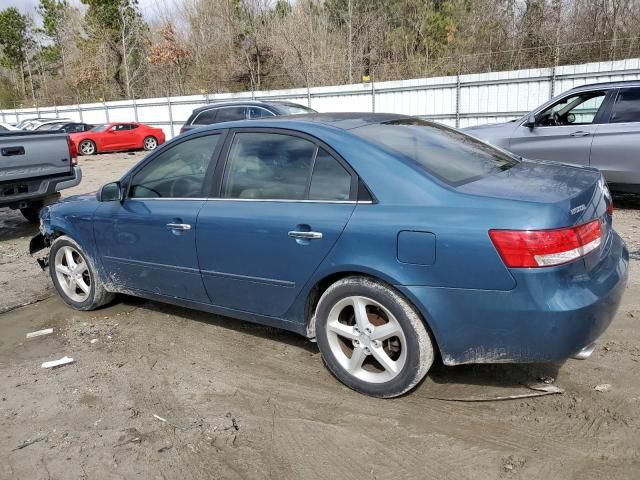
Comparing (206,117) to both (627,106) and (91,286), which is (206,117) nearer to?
(627,106)

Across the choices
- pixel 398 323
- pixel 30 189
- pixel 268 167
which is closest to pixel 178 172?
pixel 268 167

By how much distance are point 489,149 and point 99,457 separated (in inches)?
119

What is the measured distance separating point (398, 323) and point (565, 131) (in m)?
6.01

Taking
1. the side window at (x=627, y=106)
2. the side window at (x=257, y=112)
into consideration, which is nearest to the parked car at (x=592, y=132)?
the side window at (x=627, y=106)

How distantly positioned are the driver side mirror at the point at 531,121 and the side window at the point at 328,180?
5.74 meters

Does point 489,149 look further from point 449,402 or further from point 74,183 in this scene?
point 74,183

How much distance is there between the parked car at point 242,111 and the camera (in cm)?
1111

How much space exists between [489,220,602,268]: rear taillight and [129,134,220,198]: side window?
2.10 meters

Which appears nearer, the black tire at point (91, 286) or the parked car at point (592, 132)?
the black tire at point (91, 286)

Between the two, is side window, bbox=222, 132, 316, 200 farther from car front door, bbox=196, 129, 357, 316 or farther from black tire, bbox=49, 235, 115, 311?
black tire, bbox=49, 235, 115, 311

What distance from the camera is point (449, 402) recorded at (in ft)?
10.2

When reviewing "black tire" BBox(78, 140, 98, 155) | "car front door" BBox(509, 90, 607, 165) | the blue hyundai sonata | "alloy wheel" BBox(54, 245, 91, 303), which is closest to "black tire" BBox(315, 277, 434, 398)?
the blue hyundai sonata

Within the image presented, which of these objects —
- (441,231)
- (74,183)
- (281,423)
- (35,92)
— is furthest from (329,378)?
(35,92)

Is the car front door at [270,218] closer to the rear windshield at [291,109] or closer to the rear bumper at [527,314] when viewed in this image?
the rear bumper at [527,314]
